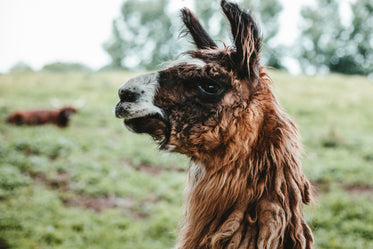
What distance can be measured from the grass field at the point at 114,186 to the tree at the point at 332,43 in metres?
27.3

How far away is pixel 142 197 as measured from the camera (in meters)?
5.59

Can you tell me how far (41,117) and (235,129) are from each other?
8.81 meters

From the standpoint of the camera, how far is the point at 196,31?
7.89 feet

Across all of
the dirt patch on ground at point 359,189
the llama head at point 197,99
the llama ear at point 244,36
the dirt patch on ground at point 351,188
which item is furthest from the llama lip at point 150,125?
the dirt patch on ground at point 359,189

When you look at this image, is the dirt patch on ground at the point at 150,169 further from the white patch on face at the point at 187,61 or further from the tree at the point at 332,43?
the tree at the point at 332,43

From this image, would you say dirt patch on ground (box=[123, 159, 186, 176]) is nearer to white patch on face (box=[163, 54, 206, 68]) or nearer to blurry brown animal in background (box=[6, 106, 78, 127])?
blurry brown animal in background (box=[6, 106, 78, 127])

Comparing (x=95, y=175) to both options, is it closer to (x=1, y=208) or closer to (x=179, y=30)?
(x=1, y=208)

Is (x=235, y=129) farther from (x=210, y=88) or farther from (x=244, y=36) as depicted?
(x=244, y=36)

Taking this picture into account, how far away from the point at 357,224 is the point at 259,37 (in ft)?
12.8

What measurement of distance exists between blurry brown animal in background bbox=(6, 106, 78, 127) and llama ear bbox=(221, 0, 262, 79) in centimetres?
847

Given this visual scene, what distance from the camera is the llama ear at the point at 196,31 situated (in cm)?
238

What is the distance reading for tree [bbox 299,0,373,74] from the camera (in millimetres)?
33812

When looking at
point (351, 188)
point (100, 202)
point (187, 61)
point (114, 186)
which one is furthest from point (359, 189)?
point (187, 61)

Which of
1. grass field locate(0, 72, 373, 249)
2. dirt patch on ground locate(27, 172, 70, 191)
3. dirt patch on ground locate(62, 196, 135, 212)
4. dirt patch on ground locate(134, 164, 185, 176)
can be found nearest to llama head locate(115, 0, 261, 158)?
grass field locate(0, 72, 373, 249)
